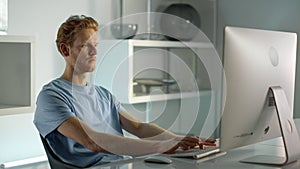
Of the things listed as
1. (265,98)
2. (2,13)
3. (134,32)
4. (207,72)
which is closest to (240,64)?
(265,98)

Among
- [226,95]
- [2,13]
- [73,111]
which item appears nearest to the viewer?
[226,95]

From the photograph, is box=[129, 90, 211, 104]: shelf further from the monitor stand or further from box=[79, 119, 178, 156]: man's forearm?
the monitor stand

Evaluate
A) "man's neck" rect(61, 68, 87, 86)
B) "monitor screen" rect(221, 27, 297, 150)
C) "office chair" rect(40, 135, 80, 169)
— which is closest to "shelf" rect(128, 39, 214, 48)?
"man's neck" rect(61, 68, 87, 86)

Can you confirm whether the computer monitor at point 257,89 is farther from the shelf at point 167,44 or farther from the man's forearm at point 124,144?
the shelf at point 167,44

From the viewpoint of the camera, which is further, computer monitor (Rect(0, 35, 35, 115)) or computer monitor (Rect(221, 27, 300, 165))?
computer monitor (Rect(0, 35, 35, 115))

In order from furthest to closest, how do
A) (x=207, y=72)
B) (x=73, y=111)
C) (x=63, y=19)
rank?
(x=207, y=72), (x=63, y=19), (x=73, y=111)

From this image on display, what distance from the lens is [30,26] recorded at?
288 centimetres

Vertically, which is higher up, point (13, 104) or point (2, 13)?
point (2, 13)

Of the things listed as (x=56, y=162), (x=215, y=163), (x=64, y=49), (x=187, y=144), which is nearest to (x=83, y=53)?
(x=64, y=49)

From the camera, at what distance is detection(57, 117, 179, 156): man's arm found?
2.01 meters

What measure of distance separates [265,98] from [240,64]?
0.70 ft

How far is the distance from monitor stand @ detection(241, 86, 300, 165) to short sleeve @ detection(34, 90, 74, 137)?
0.75 meters

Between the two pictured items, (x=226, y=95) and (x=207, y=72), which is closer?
(x=226, y=95)

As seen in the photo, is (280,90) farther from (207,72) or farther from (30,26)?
(207,72)
